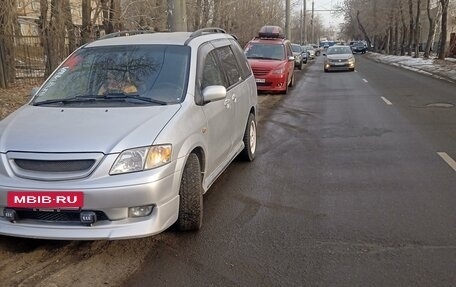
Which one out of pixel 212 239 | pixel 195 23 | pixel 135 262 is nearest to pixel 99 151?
pixel 135 262

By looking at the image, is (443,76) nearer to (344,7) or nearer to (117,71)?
(117,71)

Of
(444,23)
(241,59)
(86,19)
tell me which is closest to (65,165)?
(241,59)

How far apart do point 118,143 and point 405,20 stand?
199 ft

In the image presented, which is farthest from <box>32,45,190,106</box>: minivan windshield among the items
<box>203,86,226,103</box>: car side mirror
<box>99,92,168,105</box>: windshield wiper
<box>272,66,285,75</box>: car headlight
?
<box>272,66,285,75</box>: car headlight

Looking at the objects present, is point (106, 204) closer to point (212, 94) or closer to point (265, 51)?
point (212, 94)

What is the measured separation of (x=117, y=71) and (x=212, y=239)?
6.57 feet

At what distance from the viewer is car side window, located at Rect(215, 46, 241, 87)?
19.9 feet

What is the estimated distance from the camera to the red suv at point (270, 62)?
1573 centimetres

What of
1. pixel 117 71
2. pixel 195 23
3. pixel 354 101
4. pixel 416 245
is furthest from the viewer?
pixel 195 23

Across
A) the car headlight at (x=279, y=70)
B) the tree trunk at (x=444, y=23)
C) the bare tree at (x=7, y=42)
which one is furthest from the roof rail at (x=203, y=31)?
the tree trunk at (x=444, y=23)

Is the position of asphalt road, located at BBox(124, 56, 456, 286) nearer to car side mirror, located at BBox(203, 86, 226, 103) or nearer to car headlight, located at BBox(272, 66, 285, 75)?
car side mirror, located at BBox(203, 86, 226, 103)

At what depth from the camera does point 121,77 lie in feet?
16.2

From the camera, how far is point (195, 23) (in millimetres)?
28484

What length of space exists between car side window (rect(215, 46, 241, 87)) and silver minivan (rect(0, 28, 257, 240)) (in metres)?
0.46
